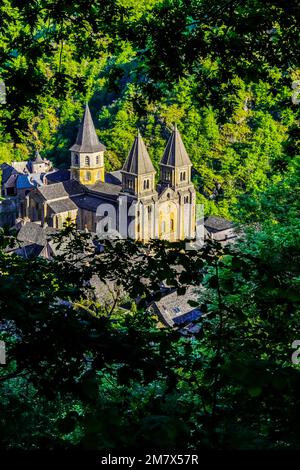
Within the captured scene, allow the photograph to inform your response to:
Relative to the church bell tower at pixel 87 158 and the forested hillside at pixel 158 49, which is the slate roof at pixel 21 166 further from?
the forested hillside at pixel 158 49

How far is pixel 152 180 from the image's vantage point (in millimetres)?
44188

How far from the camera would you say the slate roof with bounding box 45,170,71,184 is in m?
53.0

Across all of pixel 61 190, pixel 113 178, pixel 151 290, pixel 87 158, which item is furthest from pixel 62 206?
pixel 151 290

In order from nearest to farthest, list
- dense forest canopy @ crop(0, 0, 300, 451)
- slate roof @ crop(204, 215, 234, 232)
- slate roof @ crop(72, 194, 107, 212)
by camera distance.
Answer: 1. dense forest canopy @ crop(0, 0, 300, 451)
2. slate roof @ crop(72, 194, 107, 212)
3. slate roof @ crop(204, 215, 234, 232)

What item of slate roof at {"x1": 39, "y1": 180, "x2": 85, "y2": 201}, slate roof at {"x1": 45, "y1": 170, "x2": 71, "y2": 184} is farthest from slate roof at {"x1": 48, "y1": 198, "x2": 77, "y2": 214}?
slate roof at {"x1": 45, "y1": 170, "x2": 71, "y2": 184}

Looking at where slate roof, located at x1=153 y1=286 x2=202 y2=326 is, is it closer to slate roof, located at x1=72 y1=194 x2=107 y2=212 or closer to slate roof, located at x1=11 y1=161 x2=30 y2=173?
slate roof, located at x1=72 y1=194 x2=107 y2=212

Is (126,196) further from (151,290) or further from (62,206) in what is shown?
(151,290)

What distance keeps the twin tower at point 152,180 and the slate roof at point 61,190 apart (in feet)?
2.47

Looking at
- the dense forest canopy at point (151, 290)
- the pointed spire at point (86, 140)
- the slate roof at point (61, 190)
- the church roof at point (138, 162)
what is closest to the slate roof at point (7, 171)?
the slate roof at point (61, 190)

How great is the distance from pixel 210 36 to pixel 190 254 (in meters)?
Result: 2.85

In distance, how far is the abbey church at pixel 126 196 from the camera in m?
43.5

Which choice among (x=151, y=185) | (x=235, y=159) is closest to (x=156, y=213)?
(x=151, y=185)

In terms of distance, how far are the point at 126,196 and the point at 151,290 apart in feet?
130
